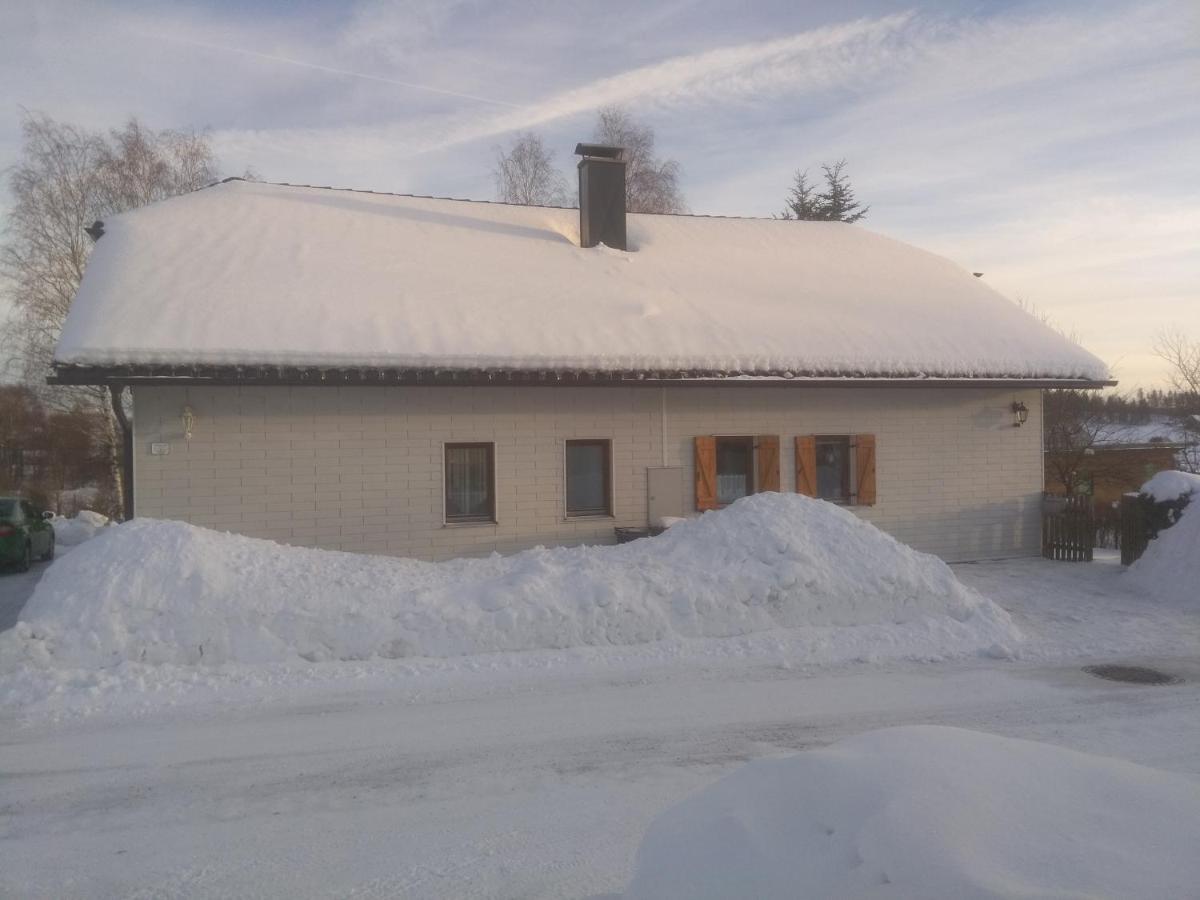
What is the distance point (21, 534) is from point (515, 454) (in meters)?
10.9

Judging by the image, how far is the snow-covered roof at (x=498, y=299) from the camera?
1298cm

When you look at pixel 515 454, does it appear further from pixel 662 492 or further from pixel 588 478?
pixel 662 492

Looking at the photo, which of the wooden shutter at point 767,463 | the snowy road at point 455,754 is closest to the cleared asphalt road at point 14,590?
the snowy road at point 455,754

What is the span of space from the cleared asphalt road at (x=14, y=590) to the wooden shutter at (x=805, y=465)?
443 inches

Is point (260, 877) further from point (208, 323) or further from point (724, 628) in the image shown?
point (208, 323)

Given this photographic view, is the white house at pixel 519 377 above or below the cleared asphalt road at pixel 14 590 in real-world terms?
above

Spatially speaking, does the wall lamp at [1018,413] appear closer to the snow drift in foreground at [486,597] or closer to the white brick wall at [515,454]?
the white brick wall at [515,454]

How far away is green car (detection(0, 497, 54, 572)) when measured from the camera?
18.1 m

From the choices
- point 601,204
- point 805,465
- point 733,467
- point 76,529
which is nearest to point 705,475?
point 733,467

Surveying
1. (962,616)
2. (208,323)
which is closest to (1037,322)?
(962,616)

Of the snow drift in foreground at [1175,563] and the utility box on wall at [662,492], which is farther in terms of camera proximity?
the utility box on wall at [662,492]

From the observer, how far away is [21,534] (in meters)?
18.3

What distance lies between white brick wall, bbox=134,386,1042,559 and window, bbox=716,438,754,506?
0.33 meters

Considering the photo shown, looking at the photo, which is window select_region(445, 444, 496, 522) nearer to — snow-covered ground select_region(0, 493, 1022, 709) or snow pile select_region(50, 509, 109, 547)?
snow-covered ground select_region(0, 493, 1022, 709)
